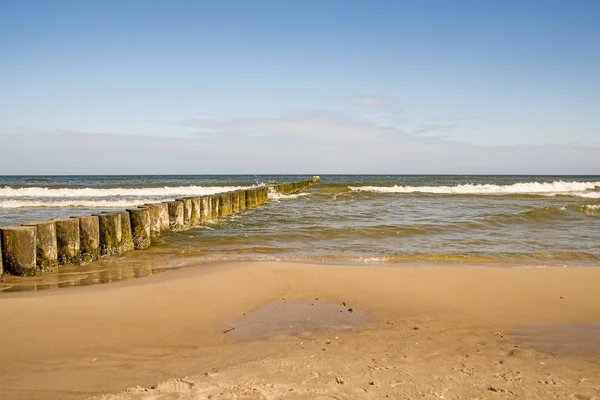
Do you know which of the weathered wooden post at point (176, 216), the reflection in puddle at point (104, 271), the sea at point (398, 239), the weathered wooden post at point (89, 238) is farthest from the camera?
the weathered wooden post at point (176, 216)

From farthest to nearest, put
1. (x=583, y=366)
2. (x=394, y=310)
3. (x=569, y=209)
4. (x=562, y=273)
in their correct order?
(x=569, y=209), (x=562, y=273), (x=394, y=310), (x=583, y=366)

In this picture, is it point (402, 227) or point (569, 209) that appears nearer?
point (402, 227)

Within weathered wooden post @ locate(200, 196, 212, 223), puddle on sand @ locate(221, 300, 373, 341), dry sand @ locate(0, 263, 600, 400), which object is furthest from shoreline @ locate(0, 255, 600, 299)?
weathered wooden post @ locate(200, 196, 212, 223)

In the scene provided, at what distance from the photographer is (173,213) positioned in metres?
10.6

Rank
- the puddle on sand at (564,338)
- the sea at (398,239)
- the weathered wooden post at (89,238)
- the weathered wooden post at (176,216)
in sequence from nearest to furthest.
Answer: the puddle on sand at (564,338) → the weathered wooden post at (89,238) → the sea at (398,239) → the weathered wooden post at (176,216)

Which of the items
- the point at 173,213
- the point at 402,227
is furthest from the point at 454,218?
the point at 173,213

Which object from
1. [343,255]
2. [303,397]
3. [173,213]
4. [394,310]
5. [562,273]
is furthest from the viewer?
[173,213]

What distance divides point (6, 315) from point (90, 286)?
135 cm

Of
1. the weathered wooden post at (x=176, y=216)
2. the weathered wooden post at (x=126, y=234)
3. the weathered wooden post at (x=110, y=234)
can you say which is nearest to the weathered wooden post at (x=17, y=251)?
the weathered wooden post at (x=110, y=234)

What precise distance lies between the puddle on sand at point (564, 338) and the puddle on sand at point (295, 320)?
131 centimetres

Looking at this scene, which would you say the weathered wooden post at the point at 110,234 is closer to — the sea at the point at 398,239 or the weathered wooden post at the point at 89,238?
the weathered wooden post at the point at 89,238

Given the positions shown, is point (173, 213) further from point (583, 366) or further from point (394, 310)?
point (583, 366)

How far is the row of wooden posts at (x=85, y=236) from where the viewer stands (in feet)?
20.1

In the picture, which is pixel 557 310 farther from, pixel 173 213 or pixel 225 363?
pixel 173 213
